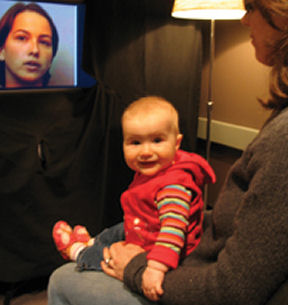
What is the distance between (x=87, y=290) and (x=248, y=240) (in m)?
0.52

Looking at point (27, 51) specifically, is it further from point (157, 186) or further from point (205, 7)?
point (157, 186)

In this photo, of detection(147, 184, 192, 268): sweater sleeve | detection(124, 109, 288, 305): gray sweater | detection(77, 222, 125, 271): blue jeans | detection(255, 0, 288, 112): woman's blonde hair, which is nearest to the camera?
detection(124, 109, 288, 305): gray sweater

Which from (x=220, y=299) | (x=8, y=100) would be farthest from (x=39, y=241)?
(x=220, y=299)

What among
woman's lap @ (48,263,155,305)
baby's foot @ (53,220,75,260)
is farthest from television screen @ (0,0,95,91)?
woman's lap @ (48,263,155,305)

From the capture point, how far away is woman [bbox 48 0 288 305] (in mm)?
757

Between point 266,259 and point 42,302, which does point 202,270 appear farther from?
point 42,302

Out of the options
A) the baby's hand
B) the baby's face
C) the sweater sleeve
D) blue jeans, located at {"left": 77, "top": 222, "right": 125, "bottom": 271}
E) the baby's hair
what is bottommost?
blue jeans, located at {"left": 77, "top": 222, "right": 125, "bottom": 271}

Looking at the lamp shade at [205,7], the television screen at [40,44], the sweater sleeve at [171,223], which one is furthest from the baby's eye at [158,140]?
the television screen at [40,44]

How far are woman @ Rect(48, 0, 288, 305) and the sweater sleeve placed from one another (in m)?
0.04

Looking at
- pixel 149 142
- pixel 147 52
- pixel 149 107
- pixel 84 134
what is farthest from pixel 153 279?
pixel 147 52

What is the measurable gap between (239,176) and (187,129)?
63.7 inches

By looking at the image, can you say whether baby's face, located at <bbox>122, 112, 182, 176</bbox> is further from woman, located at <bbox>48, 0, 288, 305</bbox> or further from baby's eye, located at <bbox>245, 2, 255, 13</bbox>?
baby's eye, located at <bbox>245, 2, 255, 13</bbox>

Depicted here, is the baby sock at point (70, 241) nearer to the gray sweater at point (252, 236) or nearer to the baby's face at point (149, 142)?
the baby's face at point (149, 142)

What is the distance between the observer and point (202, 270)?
2.97 ft
